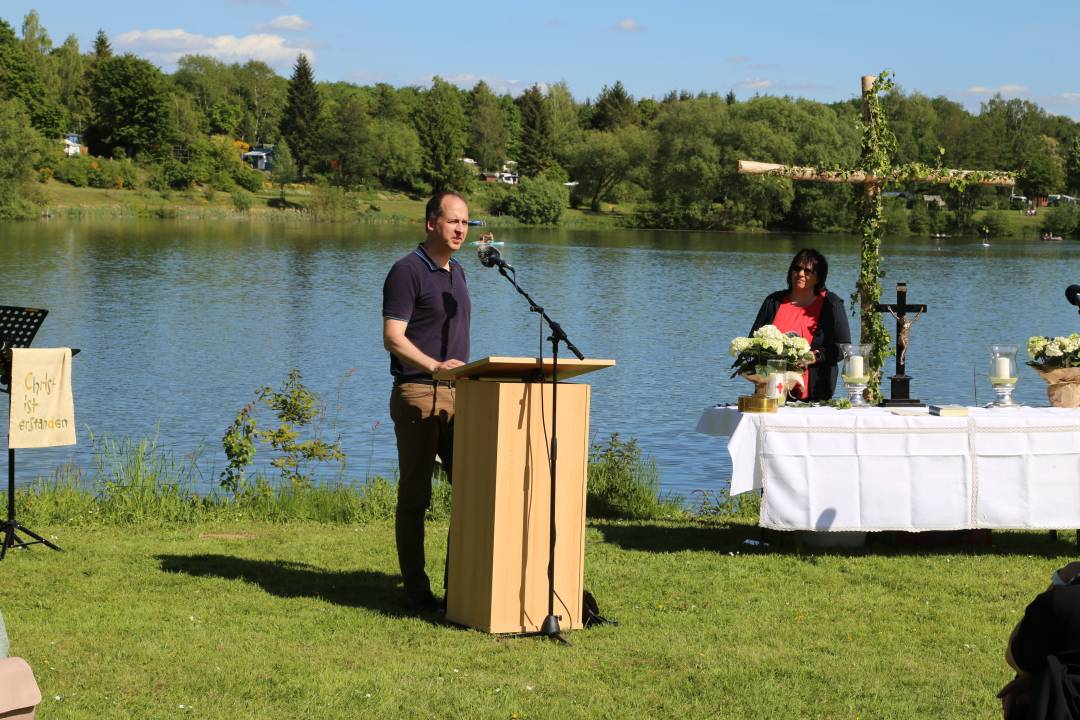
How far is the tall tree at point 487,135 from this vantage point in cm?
14062

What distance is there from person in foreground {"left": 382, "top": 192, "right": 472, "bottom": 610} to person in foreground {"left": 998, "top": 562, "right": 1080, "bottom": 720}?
144 inches

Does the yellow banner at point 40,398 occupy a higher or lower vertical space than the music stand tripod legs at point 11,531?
higher

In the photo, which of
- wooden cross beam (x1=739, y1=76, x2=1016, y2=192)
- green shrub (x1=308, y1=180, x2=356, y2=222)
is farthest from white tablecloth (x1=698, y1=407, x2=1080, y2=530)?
green shrub (x1=308, y1=180, x2=356, y2=222)

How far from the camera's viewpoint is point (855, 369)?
8.43m

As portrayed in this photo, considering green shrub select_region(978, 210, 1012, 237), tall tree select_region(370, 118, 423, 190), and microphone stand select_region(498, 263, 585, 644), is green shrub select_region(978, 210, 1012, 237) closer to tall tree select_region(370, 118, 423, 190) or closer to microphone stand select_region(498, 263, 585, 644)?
tall tree select_region(370, 118, 423, 190)

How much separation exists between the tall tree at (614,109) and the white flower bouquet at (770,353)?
147011mm

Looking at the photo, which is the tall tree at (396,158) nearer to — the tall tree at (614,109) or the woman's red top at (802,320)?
the tall tree at (614,109)

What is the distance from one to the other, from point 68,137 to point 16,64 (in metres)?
7.17

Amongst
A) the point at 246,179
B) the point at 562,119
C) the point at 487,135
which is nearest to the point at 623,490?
the point at 246,179

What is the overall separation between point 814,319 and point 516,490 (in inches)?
143

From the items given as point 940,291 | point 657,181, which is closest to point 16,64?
point 657,181

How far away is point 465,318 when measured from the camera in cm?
682

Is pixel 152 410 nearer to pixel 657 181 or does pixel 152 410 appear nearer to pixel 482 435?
pixel 482 435

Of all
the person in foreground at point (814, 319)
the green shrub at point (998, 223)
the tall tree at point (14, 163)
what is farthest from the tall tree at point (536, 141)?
the person in foreground at point (814, 319)
